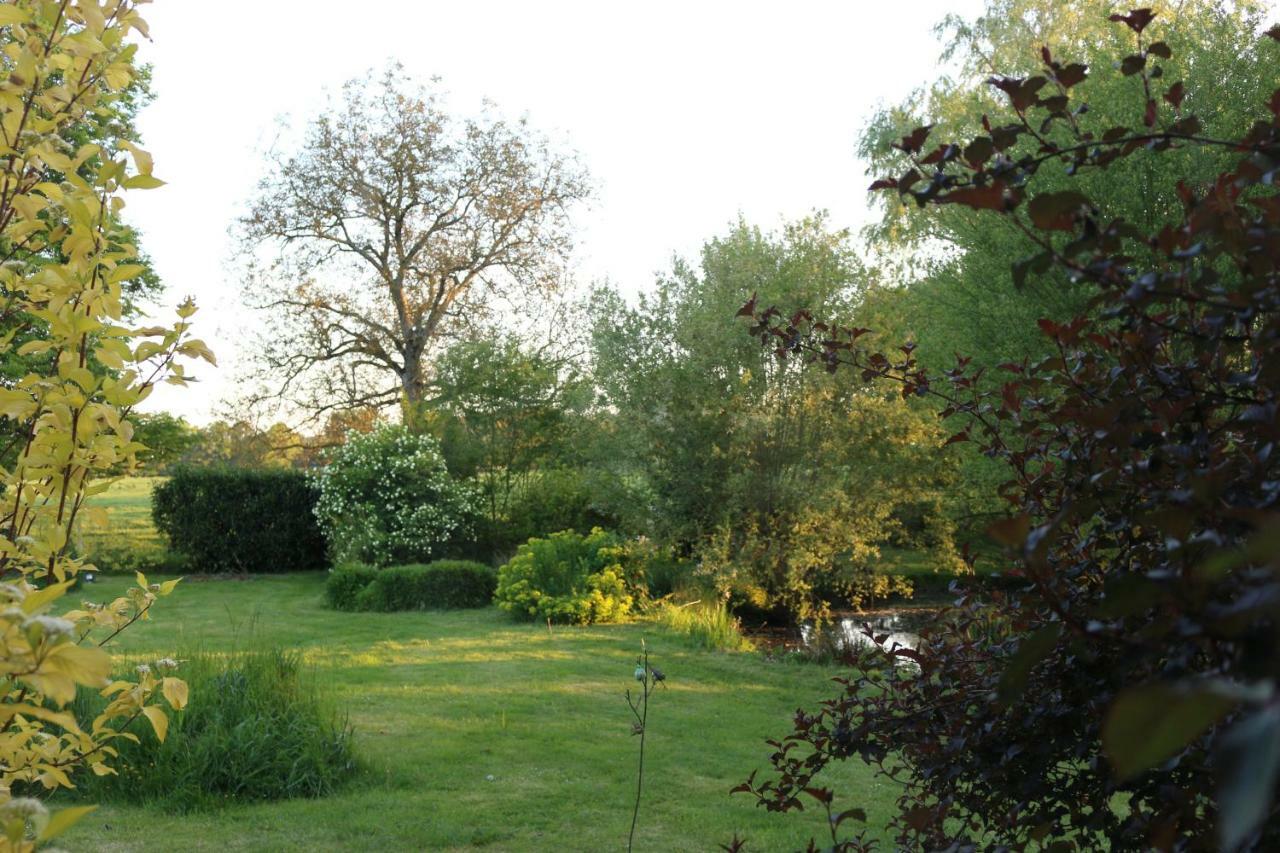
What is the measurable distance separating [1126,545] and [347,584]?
40.2 feet

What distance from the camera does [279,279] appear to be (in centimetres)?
2125

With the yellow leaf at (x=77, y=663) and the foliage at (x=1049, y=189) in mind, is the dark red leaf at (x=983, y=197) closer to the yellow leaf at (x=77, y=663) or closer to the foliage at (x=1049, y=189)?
the yellow leaf at (x=77, y=663)

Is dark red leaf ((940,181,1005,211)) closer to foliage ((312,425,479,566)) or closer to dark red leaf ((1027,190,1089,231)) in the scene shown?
dark red leaf ((1027,190,1089,231))

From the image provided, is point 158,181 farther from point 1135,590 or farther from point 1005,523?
point 1135,590

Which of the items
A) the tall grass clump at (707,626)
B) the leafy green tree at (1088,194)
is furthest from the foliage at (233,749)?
the leafy green tree at (1088,194)

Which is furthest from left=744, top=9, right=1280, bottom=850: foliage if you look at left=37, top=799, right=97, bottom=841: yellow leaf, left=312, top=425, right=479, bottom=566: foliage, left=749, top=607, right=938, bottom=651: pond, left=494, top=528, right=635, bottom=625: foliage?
left=312, top=425, right=479, bottom=566: foliage

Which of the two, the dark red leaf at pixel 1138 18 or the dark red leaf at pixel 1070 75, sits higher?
the dark red leaf at pixel 1138 18

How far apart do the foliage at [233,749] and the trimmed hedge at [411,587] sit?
709 centimetres

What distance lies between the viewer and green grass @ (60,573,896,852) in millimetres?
4664

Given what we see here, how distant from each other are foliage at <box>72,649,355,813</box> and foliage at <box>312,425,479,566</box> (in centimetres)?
971

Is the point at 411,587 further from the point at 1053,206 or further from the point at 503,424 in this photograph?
the point at 1053,206

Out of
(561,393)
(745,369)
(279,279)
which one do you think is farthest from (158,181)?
(279,279)

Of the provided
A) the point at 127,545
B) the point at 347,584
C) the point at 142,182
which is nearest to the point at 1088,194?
the point at 347,584

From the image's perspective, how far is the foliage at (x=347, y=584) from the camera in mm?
12965
